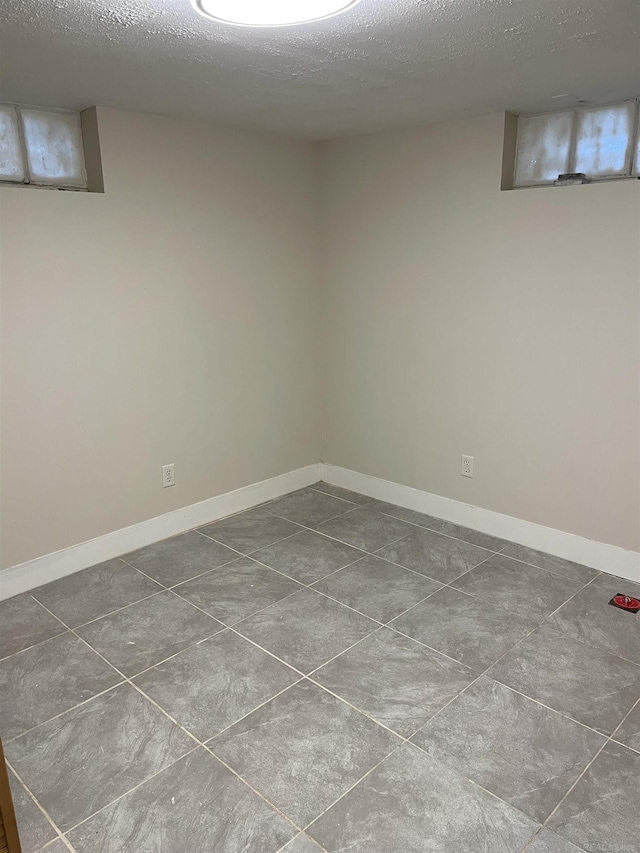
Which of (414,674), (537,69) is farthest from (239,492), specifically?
(537,69)

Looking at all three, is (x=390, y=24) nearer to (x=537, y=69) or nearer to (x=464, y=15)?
(x=464, y=15)

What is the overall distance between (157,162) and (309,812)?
9.21 ft

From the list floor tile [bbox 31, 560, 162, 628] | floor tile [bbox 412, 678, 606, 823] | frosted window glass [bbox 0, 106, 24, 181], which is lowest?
floor tile [bbox 412, 678, 606, 823]

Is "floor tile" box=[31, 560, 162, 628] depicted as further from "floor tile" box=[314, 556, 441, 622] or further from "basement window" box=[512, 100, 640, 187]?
"basement window" box=[512, 100, 640, 187]

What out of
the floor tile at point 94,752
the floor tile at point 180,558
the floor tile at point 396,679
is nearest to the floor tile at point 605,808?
the floor tile at point 396,679

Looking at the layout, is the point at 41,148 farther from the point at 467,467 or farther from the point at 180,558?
the point at 467,467

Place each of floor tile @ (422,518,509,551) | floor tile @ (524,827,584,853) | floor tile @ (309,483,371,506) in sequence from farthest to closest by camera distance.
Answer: floor tile @ (309,483,371,506)
floor tile @ (422,518,509,551)
floor tile @ (524,827,584,853)

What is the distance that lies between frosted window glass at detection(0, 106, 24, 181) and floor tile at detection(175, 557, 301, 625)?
1.96 meters

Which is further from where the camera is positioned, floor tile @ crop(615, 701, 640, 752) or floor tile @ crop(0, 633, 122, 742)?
floor tile @ crop(0, 633, 122, 742)

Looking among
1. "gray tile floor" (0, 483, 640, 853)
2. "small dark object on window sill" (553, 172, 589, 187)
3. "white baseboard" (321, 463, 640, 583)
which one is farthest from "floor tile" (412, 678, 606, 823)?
"small dark object on window sill" (553, 172, 589, 187)

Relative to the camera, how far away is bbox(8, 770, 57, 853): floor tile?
1684 millimetres

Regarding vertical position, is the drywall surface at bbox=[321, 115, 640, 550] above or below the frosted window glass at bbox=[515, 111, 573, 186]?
below

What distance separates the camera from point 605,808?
5.87 feet

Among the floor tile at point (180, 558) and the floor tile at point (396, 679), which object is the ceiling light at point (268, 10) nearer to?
the floor tile at point (396, 679)
